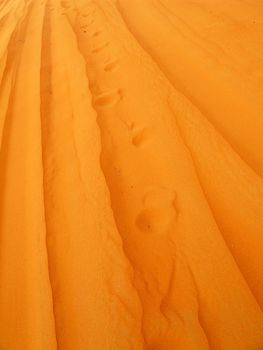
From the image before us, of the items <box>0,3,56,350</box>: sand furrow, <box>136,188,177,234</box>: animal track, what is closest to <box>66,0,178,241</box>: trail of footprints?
<box>136,188,177,234</box>: animal track

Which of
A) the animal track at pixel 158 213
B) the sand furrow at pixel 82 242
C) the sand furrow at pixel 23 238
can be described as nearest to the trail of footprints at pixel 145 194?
the animal track at pixel 158 213

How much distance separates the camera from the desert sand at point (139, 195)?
3.79 ft

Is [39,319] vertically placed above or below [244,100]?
below

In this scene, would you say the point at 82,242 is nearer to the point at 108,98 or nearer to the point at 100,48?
the point at 108,98

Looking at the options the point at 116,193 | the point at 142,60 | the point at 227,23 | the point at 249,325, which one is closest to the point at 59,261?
the point at 116,193

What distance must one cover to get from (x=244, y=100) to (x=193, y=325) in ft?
4.37

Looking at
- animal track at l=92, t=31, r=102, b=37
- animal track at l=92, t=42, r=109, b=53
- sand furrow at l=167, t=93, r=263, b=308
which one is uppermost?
animal track at l=92, t=31, r=102, b=37

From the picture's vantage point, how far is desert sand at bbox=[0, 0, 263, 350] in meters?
1.15

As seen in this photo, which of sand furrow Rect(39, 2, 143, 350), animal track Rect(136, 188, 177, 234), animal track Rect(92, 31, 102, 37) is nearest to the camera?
sand furrow Rect(39, 2, 143, 350)

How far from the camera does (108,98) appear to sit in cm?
220

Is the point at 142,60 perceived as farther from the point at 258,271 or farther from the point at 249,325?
the point at 249,325

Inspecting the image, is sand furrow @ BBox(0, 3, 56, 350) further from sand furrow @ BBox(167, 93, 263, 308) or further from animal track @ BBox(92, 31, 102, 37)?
animal track @ BBox(92, 31, 102, 37)

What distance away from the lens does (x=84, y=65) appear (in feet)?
8.52

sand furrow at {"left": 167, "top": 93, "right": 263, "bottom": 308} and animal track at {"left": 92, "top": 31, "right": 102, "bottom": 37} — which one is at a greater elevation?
animal track at {"left": 92, "top": 31, "right": 102, "bottom": 37}
